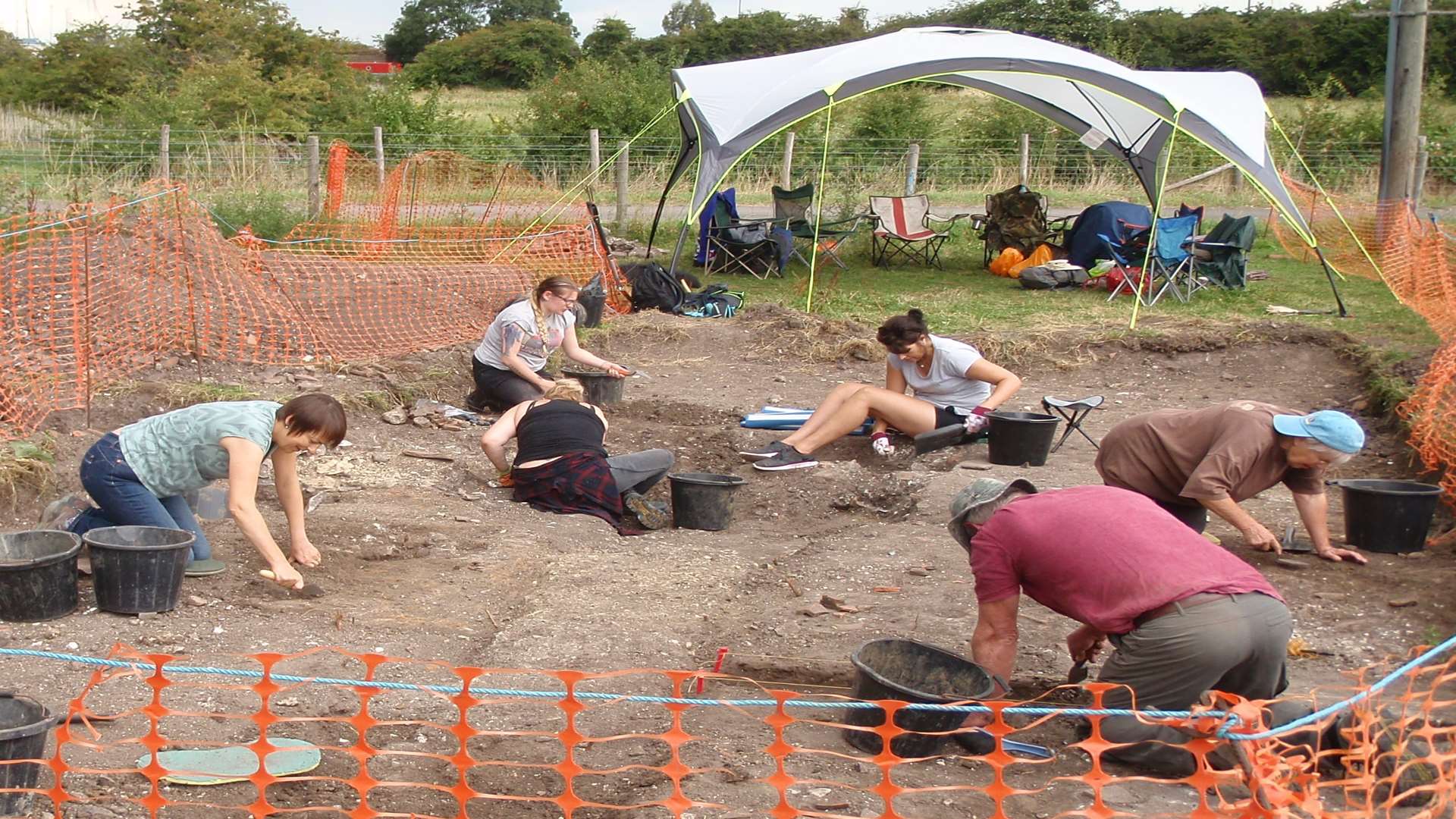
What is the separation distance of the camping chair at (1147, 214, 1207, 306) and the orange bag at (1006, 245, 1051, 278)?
2079mm

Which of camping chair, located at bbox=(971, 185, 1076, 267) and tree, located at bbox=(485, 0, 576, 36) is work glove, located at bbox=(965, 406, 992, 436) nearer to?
camping chair, located at bbox=(971, 185, 1076, 267)

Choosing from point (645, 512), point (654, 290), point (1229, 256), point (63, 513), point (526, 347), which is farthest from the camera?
point (1229, 256)

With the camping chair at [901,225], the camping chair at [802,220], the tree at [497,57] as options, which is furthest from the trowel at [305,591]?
the tree at [497,57]

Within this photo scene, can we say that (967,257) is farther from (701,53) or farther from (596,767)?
(701,53)

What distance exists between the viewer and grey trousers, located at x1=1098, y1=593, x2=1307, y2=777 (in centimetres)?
370

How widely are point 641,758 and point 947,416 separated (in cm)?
441

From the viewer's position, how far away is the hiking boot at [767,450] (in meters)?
7.85

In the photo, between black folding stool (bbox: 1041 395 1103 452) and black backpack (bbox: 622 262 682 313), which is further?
black backpack (bbox: 622 262 682 313)

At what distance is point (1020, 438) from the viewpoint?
7449 millimetres

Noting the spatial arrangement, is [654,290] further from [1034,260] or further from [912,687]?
[912,687]

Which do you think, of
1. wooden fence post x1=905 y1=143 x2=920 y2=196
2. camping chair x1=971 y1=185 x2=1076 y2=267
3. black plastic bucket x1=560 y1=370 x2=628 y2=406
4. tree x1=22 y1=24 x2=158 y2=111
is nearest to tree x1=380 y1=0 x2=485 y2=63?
tree x1=22 y1=24 x2=158 y2=111

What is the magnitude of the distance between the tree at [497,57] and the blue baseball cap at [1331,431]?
4366 cm

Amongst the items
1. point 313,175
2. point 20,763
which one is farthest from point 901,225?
point 20,763

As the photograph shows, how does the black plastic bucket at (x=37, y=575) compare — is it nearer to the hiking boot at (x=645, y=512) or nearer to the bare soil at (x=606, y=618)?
the bare soil at (x=606, y=618)
